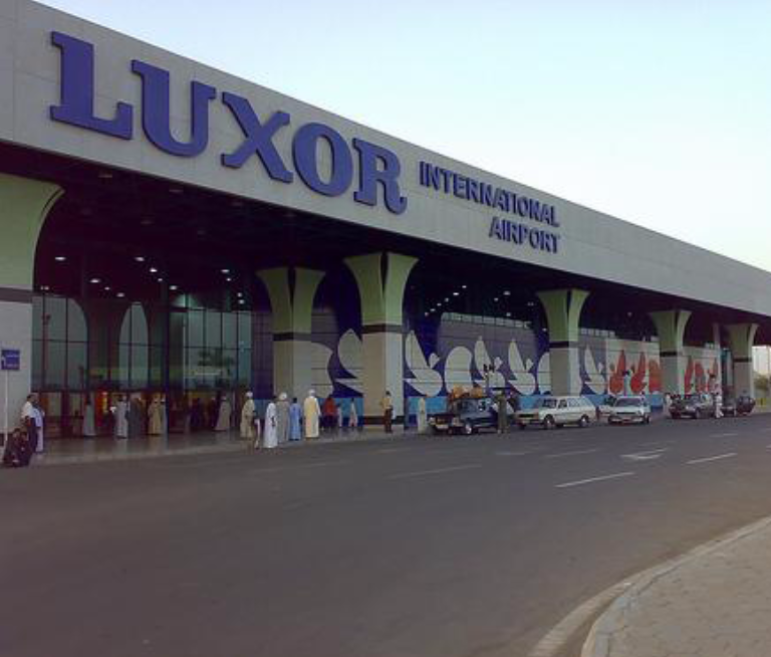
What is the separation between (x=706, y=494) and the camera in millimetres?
15750

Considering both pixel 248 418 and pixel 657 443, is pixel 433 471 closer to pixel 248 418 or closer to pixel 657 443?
pixel 657 443

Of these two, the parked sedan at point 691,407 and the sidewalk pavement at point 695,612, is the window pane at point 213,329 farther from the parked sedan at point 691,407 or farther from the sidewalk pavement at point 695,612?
the sidewalk pavement at point 695,612

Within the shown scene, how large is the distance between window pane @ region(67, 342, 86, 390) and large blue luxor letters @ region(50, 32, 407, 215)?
12264 millimetres

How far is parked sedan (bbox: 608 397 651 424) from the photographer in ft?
150

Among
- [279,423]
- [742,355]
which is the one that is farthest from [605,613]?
[742,355]

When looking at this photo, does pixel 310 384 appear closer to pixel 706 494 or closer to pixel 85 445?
pixel 85 445

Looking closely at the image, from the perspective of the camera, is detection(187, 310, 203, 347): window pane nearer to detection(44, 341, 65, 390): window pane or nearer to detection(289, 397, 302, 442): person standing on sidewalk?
detection(44, 341, 65, 390): window pane

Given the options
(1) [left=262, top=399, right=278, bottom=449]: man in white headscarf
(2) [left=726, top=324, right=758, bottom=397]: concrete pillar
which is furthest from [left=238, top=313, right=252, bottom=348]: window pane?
(2) [left=726, top=324, right=758, bottom=397]: concrete pillar

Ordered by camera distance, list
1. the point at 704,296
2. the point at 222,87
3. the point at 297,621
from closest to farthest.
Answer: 1. the point at 297,621
2. the point at 222,87
3. the point at 704,296

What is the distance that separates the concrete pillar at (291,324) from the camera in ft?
145

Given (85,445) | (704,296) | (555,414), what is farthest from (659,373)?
(85,445)

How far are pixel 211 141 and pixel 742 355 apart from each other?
68.7m

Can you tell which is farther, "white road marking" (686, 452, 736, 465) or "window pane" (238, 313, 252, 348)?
"window pane" (238, 313, 252, 348)

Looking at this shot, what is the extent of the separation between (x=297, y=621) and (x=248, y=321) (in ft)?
128
